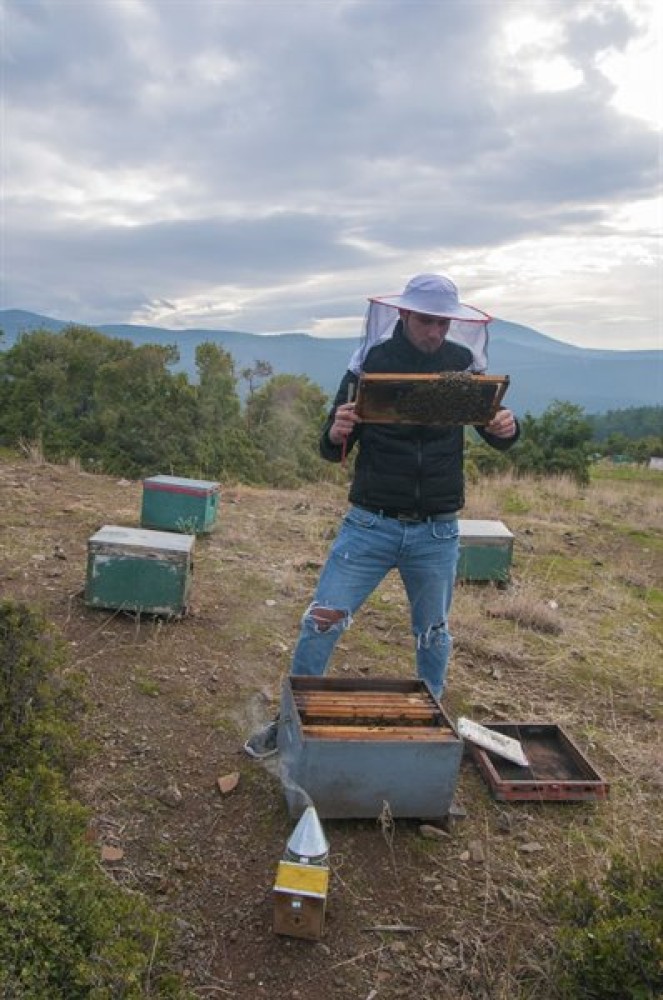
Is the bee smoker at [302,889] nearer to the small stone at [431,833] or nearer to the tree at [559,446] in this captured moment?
the small stone at [431,833]

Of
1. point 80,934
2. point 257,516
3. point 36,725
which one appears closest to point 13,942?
point 80,934

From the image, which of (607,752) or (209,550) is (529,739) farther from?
(209,550)

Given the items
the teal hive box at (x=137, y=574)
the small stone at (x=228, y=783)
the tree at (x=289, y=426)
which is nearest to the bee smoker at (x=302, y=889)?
the small stone at (x=228, y=783)

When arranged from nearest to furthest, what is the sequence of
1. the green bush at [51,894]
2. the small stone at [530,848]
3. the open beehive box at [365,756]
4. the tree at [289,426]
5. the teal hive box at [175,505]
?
the green bush at [51,894]
the open beehive box at [365,756]
the small stone at [530,848]
the teal hive box at [175,505]
the tree at [289,426]

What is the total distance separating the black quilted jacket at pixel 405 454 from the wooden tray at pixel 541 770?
1225mm

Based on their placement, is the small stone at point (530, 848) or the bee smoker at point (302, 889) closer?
the bee smoker at point (302, 889)

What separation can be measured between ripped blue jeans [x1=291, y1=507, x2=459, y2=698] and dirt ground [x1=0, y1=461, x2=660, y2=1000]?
2.09 ft

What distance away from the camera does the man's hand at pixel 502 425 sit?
2932 mm

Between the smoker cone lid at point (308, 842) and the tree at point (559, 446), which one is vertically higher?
the tree at point (559, 446)

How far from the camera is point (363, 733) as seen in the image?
108 inches

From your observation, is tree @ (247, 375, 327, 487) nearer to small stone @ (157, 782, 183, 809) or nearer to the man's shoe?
the man's shoe

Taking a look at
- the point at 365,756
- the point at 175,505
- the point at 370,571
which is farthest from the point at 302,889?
the point at 175,505

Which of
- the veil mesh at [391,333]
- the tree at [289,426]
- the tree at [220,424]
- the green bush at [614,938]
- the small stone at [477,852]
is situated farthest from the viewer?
the tree at [289,426]

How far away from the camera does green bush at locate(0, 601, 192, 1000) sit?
67.1 inches
